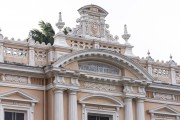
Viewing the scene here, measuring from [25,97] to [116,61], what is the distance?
4.75 m

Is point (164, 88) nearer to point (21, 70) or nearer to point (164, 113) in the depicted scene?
point (164, 113)

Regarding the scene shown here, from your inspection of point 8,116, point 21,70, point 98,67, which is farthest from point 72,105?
point 8,116

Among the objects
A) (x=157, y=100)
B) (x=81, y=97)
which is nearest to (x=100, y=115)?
(x=81, y=97)

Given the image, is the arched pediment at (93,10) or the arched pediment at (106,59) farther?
the arched pediment at (93,10)

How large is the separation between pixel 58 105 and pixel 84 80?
6.36ft

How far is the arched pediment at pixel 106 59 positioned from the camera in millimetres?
26219

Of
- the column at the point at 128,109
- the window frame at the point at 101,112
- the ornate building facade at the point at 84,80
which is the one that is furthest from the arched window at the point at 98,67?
the window frame at the point at 101,112

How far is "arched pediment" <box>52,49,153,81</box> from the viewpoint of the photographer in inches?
1032

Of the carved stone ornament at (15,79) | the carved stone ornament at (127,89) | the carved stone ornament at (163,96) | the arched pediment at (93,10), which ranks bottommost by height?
the carved stone ornament at (163,96)

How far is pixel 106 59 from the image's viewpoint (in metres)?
27.5

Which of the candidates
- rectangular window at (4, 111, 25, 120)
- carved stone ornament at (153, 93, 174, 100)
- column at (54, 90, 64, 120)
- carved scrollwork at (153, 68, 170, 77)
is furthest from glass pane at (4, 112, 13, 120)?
carved scrollwork at (153, 68, 170, 77)

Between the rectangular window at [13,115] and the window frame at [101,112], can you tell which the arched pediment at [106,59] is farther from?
the rectangular window at [13,115]

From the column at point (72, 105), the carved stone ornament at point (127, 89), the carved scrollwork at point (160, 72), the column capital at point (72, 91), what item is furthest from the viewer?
the carved scrollwork at point (160, 72)

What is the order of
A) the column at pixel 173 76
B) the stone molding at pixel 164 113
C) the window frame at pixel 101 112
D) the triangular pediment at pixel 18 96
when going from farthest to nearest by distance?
the column at pixel 173 76 → the stone molding at pixel 164 113 → the window frame at pixel 101 112 → the triangular pediment at pixel 18 96
